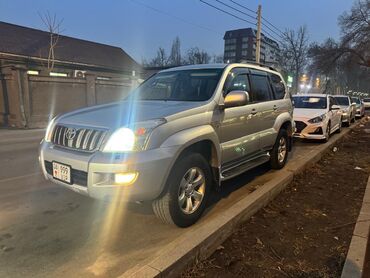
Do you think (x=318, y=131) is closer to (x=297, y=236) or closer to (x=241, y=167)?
(x=241, y=167)

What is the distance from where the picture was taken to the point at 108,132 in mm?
3631

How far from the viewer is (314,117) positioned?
11250 millimetres

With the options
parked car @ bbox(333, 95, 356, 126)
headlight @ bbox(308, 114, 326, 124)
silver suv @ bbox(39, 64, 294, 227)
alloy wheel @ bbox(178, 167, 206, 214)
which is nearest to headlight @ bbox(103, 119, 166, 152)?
silver suv @ bbox(39, 64, 294, 227)

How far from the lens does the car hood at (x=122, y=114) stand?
149 inches

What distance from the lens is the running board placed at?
4.83 meters

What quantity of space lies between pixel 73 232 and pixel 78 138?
107 centimetres

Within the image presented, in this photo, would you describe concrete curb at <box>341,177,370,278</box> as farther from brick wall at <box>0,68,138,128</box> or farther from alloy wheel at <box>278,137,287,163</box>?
brick wall at <box>0,68,138,128</box>

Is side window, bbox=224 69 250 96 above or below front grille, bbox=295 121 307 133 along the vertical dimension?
above

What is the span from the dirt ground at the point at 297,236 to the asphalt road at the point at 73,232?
57 cm

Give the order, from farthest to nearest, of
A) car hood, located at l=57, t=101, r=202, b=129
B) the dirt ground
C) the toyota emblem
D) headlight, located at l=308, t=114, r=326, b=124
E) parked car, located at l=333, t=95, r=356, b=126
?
1. parked car, located at l=333, t=95, r=356, b=126
2. headlight, located at l=308, t=114, r=326, b=124
3. the toyota emblem
4. car hood, located at l=57, t=101, r=202, b=129
5. the dirt ground

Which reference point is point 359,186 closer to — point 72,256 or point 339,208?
point 339,208

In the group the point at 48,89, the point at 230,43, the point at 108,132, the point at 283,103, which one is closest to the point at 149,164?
the point at 108,132

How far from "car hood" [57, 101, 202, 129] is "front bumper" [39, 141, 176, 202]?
37 centimetres

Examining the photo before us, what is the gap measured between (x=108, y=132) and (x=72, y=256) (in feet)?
4.14
